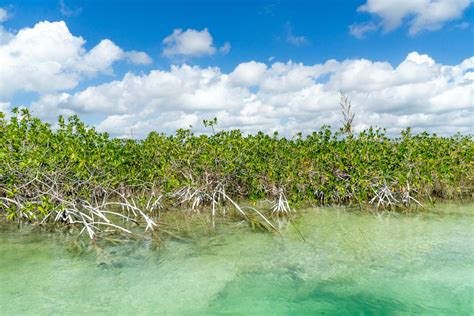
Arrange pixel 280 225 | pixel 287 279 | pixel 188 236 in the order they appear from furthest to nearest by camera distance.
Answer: pixel 280 225
pixel 188 236
pixel 287 279

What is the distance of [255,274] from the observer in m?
5.07

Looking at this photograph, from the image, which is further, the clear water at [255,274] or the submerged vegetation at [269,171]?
the submerged vegetation at [269,171]

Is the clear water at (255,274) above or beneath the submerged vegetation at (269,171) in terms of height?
beneath

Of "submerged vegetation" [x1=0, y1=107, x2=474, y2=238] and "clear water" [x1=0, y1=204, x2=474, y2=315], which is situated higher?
"submerged vegetation" [x1=0, y1=107, x2=474, y2=238]

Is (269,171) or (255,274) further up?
(269,171)

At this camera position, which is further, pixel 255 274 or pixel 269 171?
pixel 269 171

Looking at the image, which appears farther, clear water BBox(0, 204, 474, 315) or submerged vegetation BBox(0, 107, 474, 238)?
submerged vegetation BBox(0, 107, 474, 238)

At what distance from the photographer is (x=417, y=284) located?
465 centimetres

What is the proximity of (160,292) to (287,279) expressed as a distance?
1.61 metres

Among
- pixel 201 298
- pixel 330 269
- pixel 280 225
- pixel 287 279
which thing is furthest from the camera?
pixel 280 225

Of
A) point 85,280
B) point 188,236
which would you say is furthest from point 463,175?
point 85,280

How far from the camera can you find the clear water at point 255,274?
13.8ft

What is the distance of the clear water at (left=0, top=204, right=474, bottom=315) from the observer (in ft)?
13.8

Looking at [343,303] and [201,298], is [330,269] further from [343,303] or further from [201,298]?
[201,298]
